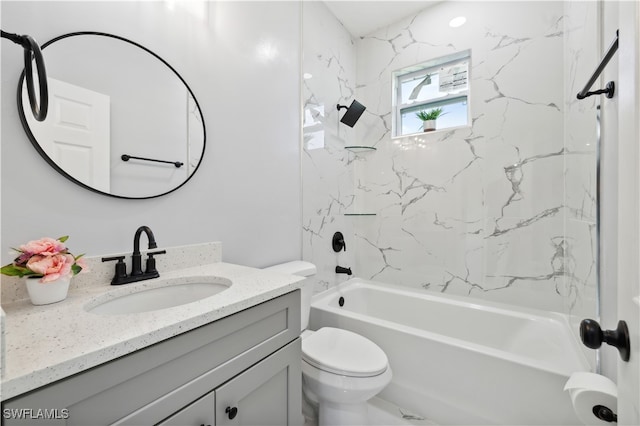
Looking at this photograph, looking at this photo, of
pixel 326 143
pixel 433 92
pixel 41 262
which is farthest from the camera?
pixel 433 92

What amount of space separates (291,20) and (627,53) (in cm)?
195

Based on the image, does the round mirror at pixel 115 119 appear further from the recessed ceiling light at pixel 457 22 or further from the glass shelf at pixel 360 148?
the recessed ceiling light at pixel 457 22

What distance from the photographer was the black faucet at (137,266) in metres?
1.00

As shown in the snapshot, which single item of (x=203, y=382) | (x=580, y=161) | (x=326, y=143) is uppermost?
(x=326, y=143)

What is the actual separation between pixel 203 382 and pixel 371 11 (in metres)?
2.83

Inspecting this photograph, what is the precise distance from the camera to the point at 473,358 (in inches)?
52.7

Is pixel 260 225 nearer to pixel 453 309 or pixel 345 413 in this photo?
pixel 345 413

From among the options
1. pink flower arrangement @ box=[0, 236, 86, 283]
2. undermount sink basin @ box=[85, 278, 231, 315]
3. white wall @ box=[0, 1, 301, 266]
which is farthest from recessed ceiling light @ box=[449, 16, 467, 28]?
pink flower arrangement @ box=[0, 236, 86, 283]

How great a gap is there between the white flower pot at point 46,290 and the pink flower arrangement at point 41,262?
0.07 feet

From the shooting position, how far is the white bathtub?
1.22 meters

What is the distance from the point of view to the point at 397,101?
251 centimetres

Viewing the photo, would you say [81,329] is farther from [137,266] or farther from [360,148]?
[360,148]

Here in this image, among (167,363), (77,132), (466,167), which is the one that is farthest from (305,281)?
(466,167)

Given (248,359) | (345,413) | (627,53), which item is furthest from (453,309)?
(627,53)
